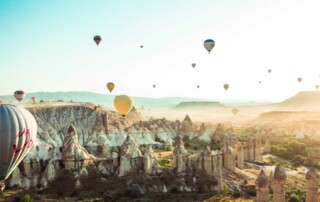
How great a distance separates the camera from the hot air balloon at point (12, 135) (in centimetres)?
3144

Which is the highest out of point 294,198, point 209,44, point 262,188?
point 209,44

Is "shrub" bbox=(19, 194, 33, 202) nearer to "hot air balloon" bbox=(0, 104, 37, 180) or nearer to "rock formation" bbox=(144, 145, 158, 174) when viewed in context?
"hot air balloon" bbox=(0, 104, 37, 180)

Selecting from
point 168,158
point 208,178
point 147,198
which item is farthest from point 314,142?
point 147,198

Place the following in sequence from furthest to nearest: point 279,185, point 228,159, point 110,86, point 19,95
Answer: point 19,95 < point 110,86 < point 228,159 < point 279,185

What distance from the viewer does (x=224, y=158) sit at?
54.9m

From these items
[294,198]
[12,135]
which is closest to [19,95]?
[12,135]

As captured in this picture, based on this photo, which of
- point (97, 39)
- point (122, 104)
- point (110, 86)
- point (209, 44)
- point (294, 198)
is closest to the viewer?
point (294, 198)

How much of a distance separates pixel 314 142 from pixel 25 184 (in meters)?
72.7

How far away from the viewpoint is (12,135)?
3166cm

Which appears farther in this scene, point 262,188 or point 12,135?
point 262,188

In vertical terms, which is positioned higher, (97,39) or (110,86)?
(97,39)

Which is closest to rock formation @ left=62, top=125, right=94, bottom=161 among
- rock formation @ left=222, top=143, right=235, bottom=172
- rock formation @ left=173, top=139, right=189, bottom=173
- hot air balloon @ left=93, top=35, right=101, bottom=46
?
rock formation @ left=173, top=139, right=189, bottom=173

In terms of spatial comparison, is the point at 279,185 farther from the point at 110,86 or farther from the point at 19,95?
the point at 19,95

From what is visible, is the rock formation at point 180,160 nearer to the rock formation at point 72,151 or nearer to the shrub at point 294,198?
the rock formation at point 72,151
